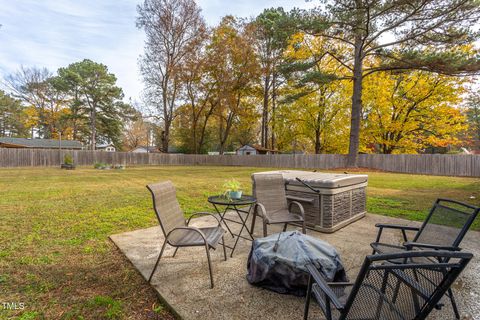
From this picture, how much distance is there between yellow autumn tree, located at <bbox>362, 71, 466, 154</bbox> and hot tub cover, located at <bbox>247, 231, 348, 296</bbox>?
18.9 meters

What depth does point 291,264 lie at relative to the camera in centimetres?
200

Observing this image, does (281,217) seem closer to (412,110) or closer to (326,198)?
(326,198)

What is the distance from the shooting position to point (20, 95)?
27578mm

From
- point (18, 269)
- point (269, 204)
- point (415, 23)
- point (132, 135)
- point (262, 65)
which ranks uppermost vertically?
point (262, 65)

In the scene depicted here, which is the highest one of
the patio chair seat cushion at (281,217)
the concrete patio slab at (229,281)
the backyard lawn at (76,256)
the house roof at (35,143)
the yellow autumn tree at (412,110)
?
the yellow autumn tree at (412,110)

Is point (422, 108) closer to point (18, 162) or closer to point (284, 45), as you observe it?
point (284, 45)

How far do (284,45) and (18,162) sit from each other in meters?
23.9

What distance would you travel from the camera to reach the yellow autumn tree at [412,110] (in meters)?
16.5

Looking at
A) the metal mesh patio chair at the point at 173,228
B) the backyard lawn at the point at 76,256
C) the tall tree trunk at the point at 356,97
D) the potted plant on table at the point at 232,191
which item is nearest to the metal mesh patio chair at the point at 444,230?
the metal mesh patio chair at the point at 173,228

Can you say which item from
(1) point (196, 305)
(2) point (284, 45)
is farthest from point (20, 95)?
(1) point (196, 305)

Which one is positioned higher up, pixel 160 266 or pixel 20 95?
pixel 20 95

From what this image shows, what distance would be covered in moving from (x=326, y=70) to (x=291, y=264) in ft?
63.8

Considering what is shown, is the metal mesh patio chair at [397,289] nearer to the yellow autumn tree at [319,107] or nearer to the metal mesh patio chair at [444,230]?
the metal mesh patio chair at [444,230]

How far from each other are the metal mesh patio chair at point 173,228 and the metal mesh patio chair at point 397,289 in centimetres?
115
